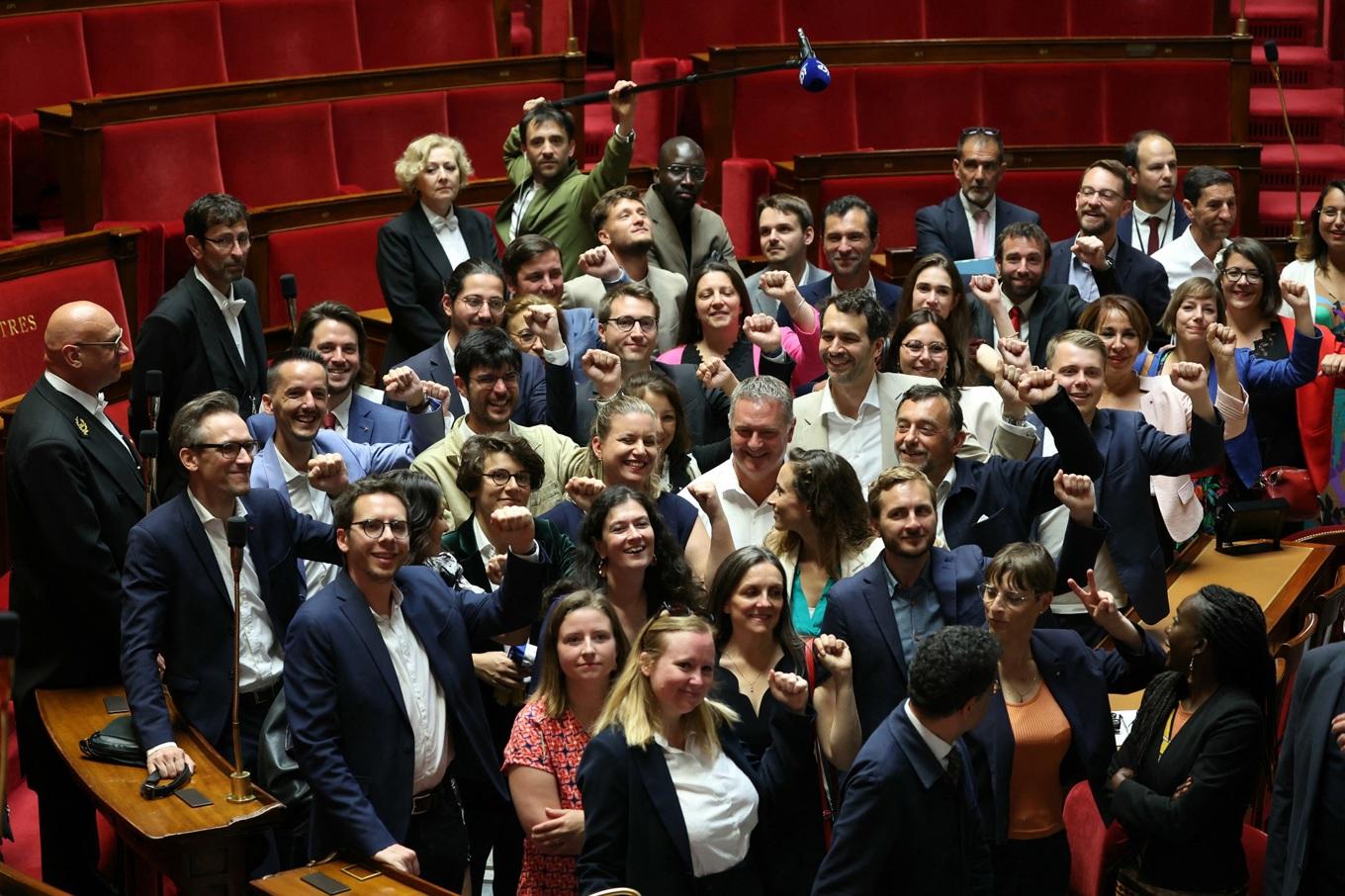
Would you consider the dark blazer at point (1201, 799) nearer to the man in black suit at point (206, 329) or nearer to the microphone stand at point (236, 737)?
the microphone stand at point (236, 737)

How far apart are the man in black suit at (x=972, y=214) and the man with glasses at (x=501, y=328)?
2.79 feet

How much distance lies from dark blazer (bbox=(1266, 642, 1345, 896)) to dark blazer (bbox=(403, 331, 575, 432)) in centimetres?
103

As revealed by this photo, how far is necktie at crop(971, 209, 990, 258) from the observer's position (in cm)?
307

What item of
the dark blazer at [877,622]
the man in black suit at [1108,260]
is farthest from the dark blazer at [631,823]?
the man in black suit at [1108,260]

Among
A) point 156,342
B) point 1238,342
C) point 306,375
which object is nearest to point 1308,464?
point 1238,342

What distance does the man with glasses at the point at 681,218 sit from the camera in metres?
2.92

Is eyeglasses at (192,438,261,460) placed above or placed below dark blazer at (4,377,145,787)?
above

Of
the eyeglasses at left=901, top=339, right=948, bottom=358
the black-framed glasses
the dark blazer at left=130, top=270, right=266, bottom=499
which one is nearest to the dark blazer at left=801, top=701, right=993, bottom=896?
the black-framed glasses

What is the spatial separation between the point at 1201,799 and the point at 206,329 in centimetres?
147

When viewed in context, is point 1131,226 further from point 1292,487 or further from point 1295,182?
point 1295,182

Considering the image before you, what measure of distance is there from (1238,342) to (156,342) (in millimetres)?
1585

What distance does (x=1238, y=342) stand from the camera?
2.73 meters

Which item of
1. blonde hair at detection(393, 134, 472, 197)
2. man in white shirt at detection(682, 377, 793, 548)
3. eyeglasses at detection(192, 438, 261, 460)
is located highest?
blonde hair at detection(393, 134, 472, 197)

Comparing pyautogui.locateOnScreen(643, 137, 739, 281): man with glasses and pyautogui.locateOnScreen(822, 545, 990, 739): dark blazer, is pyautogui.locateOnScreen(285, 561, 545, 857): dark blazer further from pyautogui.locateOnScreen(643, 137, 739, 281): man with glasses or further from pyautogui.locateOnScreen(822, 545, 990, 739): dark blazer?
pyautogui.locateOnScreen(643, 137, 739, 281): man with glasses
